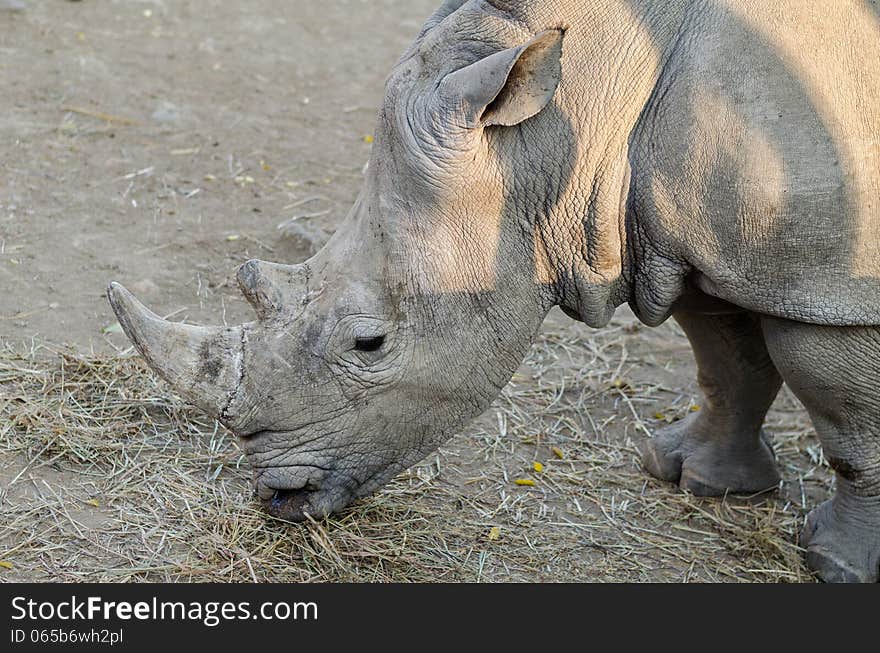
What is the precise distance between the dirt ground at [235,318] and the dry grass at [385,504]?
0.01 m

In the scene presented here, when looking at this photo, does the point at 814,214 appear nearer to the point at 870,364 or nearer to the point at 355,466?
the point at 870,364

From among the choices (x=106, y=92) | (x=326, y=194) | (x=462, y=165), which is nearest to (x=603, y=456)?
(x=462, y=165)

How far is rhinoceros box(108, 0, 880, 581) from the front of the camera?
381cm

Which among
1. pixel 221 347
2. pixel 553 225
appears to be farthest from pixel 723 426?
pixel 221 347

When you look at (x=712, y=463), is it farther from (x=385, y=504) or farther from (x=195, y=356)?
(x=195, y=356)

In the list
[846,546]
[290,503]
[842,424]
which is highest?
[842,424]

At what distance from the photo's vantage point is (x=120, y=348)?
5590mm

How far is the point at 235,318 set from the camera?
6051mm

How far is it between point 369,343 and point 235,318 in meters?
2.19

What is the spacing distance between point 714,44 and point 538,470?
2131 millimetres

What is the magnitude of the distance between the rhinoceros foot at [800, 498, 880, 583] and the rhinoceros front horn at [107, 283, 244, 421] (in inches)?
90.6

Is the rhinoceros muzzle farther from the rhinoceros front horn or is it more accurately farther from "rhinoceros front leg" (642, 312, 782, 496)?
"rhinoceros front leg" (642, 312, 782, 496)

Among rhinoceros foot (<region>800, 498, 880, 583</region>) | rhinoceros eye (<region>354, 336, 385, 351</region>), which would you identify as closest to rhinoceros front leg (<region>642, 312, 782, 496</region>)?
rhinoceros foot (<region>800, 498, 880, 583</region>)

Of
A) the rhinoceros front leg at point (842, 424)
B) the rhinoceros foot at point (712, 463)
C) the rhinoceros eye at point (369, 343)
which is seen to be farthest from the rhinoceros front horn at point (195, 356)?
the rhinoceros foot at point (712, 463)
